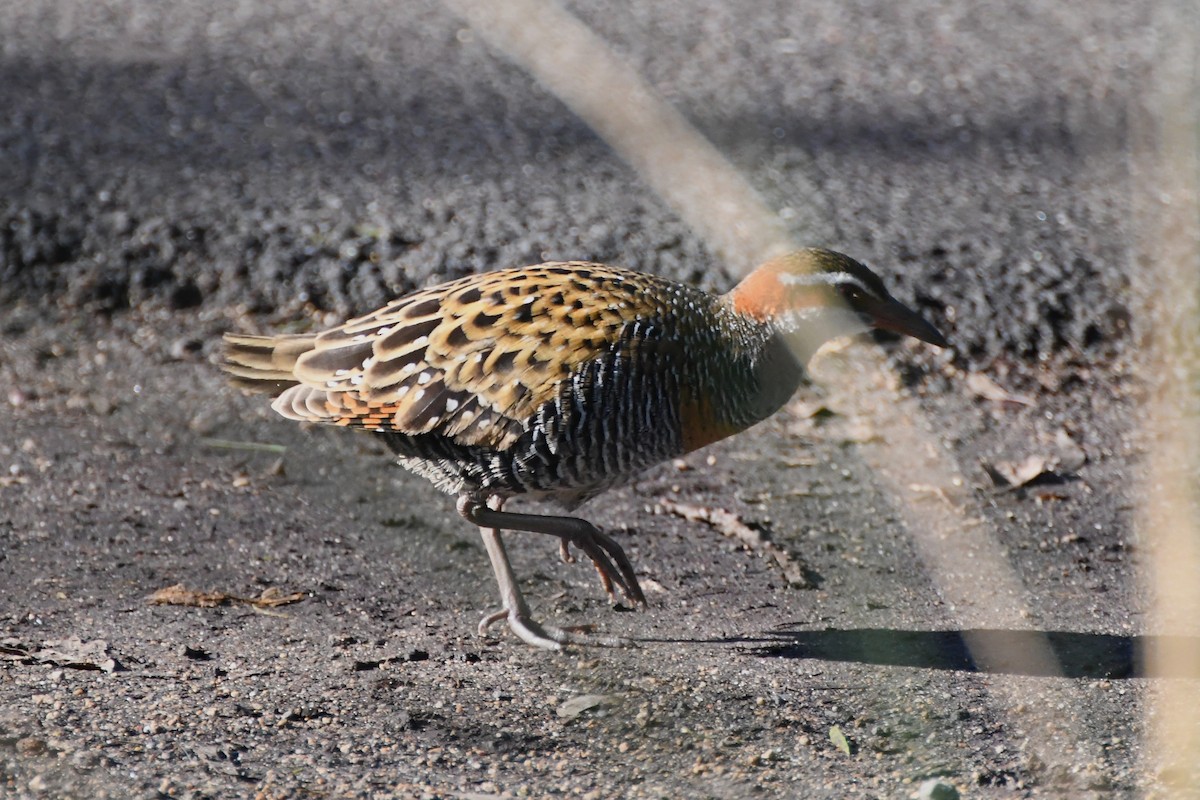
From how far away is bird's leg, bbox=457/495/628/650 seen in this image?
13.7 ft

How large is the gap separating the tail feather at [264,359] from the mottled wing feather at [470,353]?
5cm

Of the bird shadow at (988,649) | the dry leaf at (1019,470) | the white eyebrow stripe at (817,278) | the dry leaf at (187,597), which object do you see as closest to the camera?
the bird shadow at (988,649)

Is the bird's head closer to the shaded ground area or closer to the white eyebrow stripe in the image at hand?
the white eyebrow stripe

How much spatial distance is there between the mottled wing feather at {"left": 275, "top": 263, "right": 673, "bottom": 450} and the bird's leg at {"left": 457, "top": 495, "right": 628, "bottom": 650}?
0.37 m

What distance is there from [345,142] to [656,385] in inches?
121

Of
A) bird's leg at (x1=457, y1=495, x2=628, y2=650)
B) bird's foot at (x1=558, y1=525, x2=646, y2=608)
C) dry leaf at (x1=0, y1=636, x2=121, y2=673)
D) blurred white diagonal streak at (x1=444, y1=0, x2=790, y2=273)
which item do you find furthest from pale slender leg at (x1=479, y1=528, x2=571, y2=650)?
blurred white diagonal streak at (x1=444, y1=0, x2=790, y2=273)

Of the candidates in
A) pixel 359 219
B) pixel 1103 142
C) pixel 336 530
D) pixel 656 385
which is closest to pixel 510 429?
pixel 656 385

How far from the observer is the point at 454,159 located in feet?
21.6

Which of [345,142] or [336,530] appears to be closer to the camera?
[336,530]

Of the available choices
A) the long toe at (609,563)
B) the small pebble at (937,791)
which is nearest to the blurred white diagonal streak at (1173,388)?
the small pebble at (937,791)

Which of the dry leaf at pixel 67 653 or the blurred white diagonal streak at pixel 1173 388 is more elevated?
the blurred white diagonal streak at pixel 1173 388

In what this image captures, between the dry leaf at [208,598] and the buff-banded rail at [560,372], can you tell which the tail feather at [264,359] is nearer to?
the buff-banded rail at [560,372]

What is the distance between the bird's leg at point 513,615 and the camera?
13.7 ft

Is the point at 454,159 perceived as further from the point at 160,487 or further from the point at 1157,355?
the point at 1157,355
